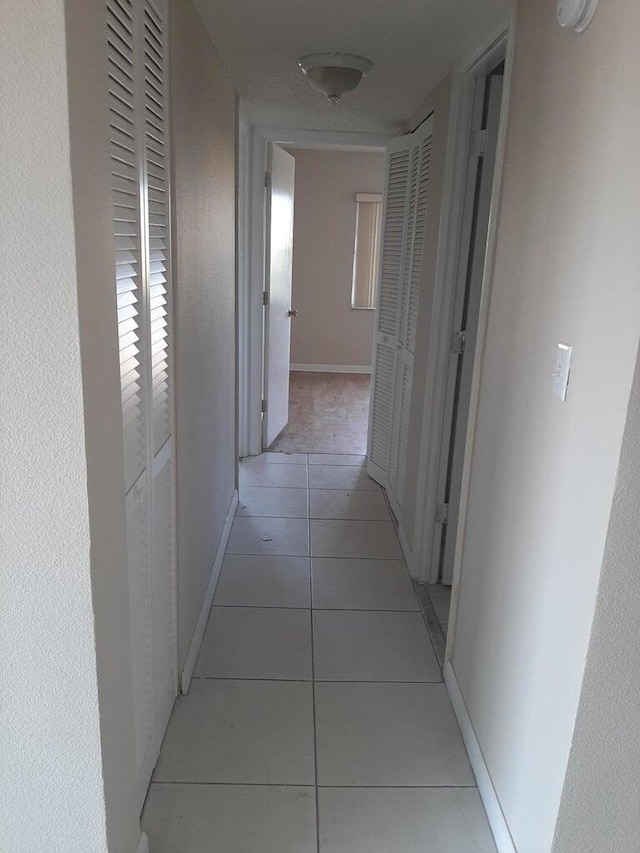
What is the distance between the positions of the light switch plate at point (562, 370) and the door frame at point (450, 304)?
61cm

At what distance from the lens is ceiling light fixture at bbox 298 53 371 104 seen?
2410 millimetres

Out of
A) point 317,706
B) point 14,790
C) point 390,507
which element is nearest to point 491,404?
point 317,706

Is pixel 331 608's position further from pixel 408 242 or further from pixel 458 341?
pixel 408 242

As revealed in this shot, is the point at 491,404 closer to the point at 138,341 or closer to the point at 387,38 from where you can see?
the point at 138,341

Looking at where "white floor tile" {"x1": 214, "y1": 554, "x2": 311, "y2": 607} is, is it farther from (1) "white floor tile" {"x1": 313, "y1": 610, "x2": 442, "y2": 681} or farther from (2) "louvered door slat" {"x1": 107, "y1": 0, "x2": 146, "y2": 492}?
(2) "louvered door slat" {"x1": 107, "y1": 0, "x2": 146, "y2": 492}

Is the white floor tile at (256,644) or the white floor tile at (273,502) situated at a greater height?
the white floor tile at (273,502)

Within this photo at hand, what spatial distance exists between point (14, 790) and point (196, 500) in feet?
3.76


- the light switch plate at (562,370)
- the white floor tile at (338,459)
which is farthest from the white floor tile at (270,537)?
the light switch plate at (562,370)

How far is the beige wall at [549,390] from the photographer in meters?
1.16

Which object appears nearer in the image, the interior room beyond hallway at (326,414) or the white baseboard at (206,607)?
the white baseboard at (206,607)

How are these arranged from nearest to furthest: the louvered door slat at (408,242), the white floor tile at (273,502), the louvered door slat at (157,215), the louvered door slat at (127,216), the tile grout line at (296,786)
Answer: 1. the louvered door slat at (127,216)
2. the louvered door slat at (157,215)
3. the tile grout line at (296,786)
4. the louvered door slat at (408,242)
5. the white floor tile at (273,502)

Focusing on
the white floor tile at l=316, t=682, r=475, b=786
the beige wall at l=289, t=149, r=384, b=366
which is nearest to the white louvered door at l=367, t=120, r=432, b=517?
the white floor tile at l=316, t=682, r=475, b=786

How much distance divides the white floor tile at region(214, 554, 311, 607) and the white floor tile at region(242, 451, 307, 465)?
51.1 inches

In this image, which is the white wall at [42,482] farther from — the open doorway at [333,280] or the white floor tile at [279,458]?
the open doorway at [333,280]
